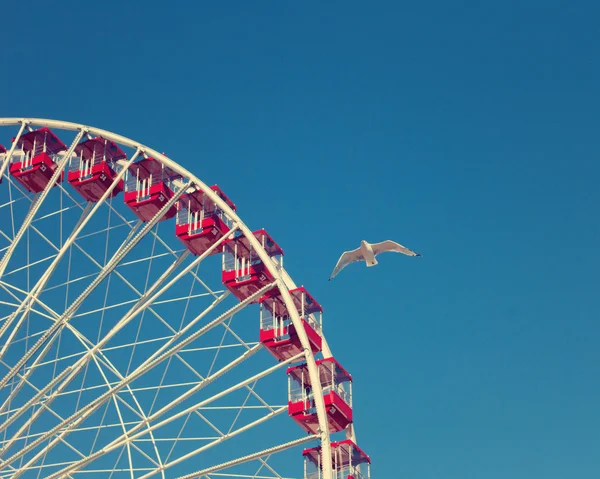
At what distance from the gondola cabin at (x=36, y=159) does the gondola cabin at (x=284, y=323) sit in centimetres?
874

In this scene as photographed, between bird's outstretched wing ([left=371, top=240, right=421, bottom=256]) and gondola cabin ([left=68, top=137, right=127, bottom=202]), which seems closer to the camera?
bird's outstretched wing ([left=371, top=240, right=421, bottom=256])

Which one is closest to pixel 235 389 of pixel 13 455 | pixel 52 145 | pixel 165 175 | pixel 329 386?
pixel 329 386

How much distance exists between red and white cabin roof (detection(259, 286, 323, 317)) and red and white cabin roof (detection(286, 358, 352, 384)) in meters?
1.55

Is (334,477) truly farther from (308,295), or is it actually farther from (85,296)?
(85,296)

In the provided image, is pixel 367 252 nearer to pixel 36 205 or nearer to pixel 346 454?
pixel 346 454

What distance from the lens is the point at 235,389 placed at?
107 ft

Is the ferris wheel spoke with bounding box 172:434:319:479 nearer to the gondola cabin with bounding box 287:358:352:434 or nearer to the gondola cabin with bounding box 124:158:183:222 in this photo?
the gondola cabin with bounding box 287:358:352:434

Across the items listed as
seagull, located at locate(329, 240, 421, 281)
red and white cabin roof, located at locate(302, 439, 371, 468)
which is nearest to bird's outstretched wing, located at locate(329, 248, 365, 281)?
seagull, located at locate(329, 240, 421, 281)

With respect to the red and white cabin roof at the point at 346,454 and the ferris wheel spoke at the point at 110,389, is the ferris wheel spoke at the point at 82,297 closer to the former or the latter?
the ferris wheel spoke at the point at 110,389

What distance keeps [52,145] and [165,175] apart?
4.23 metres

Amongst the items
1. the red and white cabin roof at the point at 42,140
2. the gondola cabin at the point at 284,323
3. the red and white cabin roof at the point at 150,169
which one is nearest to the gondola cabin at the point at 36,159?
the red and white cabin roof at the point at 42,140

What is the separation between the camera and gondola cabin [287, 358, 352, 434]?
3438 centimetres

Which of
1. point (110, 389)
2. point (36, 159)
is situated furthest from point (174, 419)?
point (36, 159)

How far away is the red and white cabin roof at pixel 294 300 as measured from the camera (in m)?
35.6
